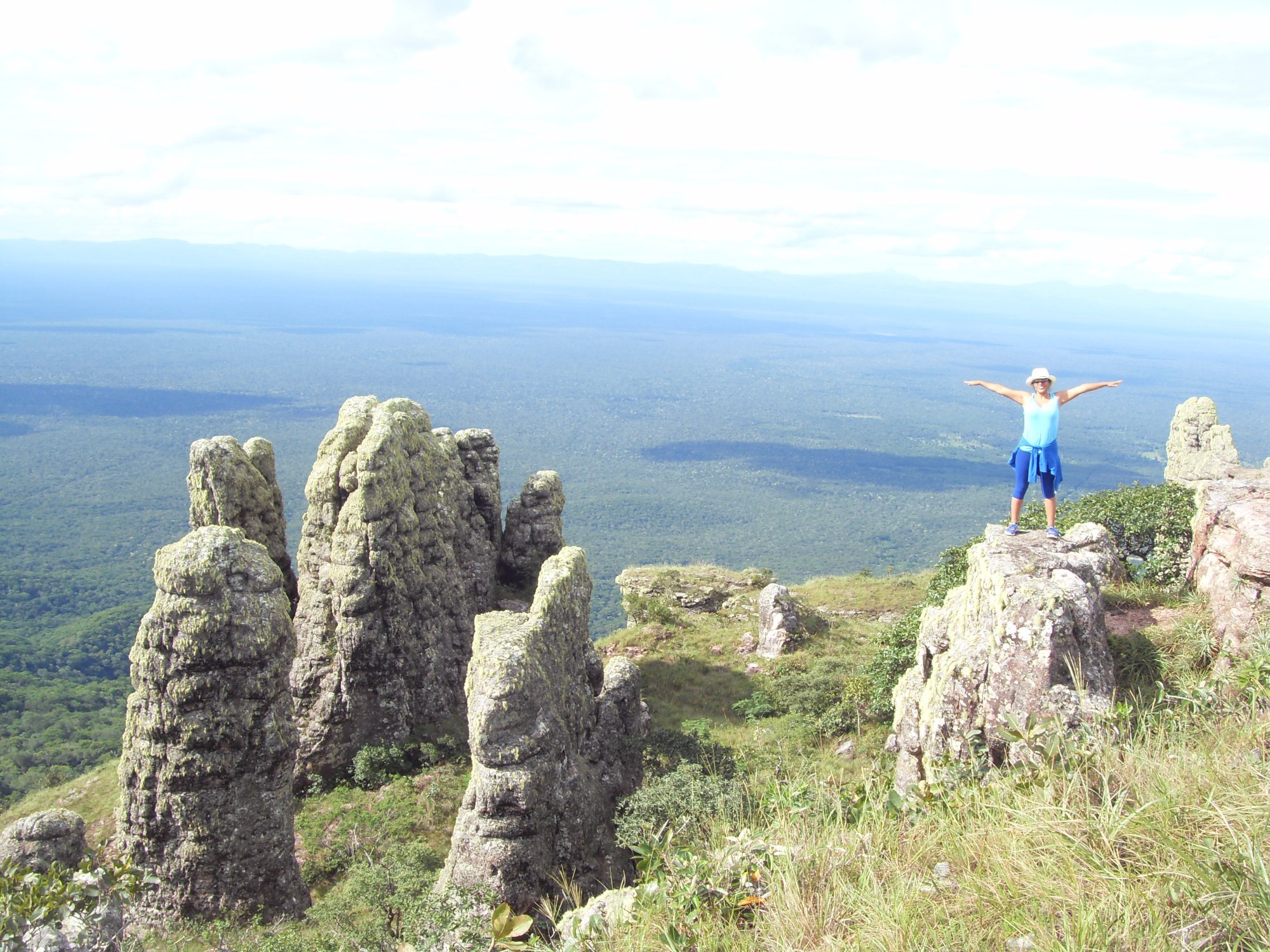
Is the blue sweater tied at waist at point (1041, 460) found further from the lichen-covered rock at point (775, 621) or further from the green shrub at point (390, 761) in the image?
the lichen-covered rock at point (775, 621)

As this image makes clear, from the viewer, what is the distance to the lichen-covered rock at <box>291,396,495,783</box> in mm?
22641

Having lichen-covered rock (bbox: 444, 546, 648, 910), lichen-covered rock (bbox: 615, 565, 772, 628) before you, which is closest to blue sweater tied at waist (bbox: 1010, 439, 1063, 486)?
lichen-covered rock (bbox: 444, 546, 648, 910)

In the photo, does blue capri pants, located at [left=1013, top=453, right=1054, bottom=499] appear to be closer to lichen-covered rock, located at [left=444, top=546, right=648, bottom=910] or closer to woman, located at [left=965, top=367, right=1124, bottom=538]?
woman, located at [left=965, top=367, right=1124, bottom=538]

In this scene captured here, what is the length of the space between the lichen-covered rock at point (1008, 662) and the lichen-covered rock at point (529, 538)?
19403 mm

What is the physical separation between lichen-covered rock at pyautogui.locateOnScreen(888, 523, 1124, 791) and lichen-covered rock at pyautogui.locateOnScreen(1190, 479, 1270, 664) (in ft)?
5.90

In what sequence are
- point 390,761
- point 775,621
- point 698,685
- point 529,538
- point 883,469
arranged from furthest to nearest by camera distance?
point 883,469 → point 775,621 → point 529,538 → point 698,685 → point 390,761

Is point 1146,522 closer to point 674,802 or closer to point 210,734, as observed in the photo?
point 674,802

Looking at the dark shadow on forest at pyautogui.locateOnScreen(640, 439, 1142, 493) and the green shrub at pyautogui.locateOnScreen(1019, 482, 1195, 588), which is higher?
the green shrub at pyautogui.locateOnScreen(1019, 482, 1195, 588)

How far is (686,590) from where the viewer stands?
39.7 metres

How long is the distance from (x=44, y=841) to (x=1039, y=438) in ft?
63.2

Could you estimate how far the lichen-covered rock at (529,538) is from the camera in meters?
31.8

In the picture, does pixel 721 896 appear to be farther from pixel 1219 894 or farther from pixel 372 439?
pixel 372 439

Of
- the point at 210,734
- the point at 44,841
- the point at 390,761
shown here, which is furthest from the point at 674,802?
the point at 44,841

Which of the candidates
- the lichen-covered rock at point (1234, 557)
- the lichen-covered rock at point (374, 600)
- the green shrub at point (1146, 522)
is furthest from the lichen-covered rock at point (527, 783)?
the green shrub at point (1146, 522)
